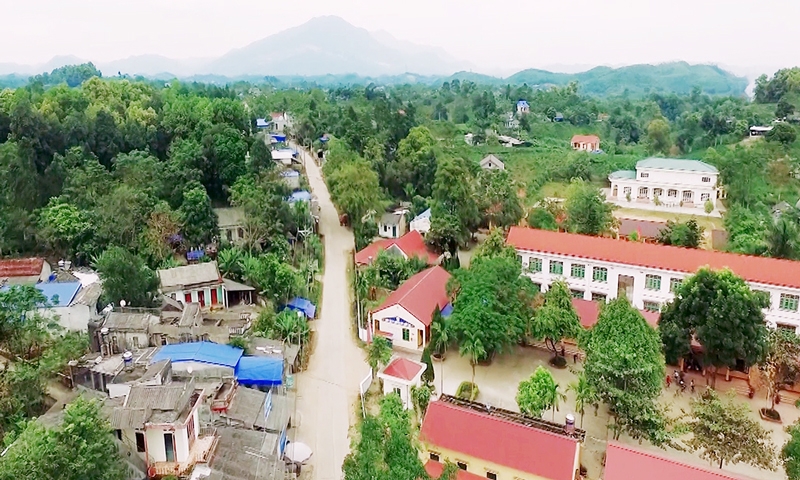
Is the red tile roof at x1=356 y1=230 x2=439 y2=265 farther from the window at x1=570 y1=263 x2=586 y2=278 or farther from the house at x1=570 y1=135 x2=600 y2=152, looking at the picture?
the house at x1=570 y1=135 x2=600 y2=152

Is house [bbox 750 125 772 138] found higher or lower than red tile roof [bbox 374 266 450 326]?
higher

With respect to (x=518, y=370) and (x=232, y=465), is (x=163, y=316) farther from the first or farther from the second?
(x=518, y=370)

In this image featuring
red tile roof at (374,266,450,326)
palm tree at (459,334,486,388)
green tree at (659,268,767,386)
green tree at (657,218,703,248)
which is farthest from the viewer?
green tree at (657,218,703,248)

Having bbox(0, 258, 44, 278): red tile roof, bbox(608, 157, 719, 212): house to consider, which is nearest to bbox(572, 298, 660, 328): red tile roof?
bbox(608, 157, 719, 212): house

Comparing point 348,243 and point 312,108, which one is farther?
point 312,108

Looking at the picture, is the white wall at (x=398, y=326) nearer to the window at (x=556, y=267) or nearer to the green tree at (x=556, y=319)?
the green tree at (x=556, y=319)

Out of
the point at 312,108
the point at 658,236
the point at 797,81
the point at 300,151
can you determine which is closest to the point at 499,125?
the point at 312,108

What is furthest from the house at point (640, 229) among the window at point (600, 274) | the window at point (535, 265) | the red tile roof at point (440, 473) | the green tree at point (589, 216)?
the red tile roof at point (440, 473)
